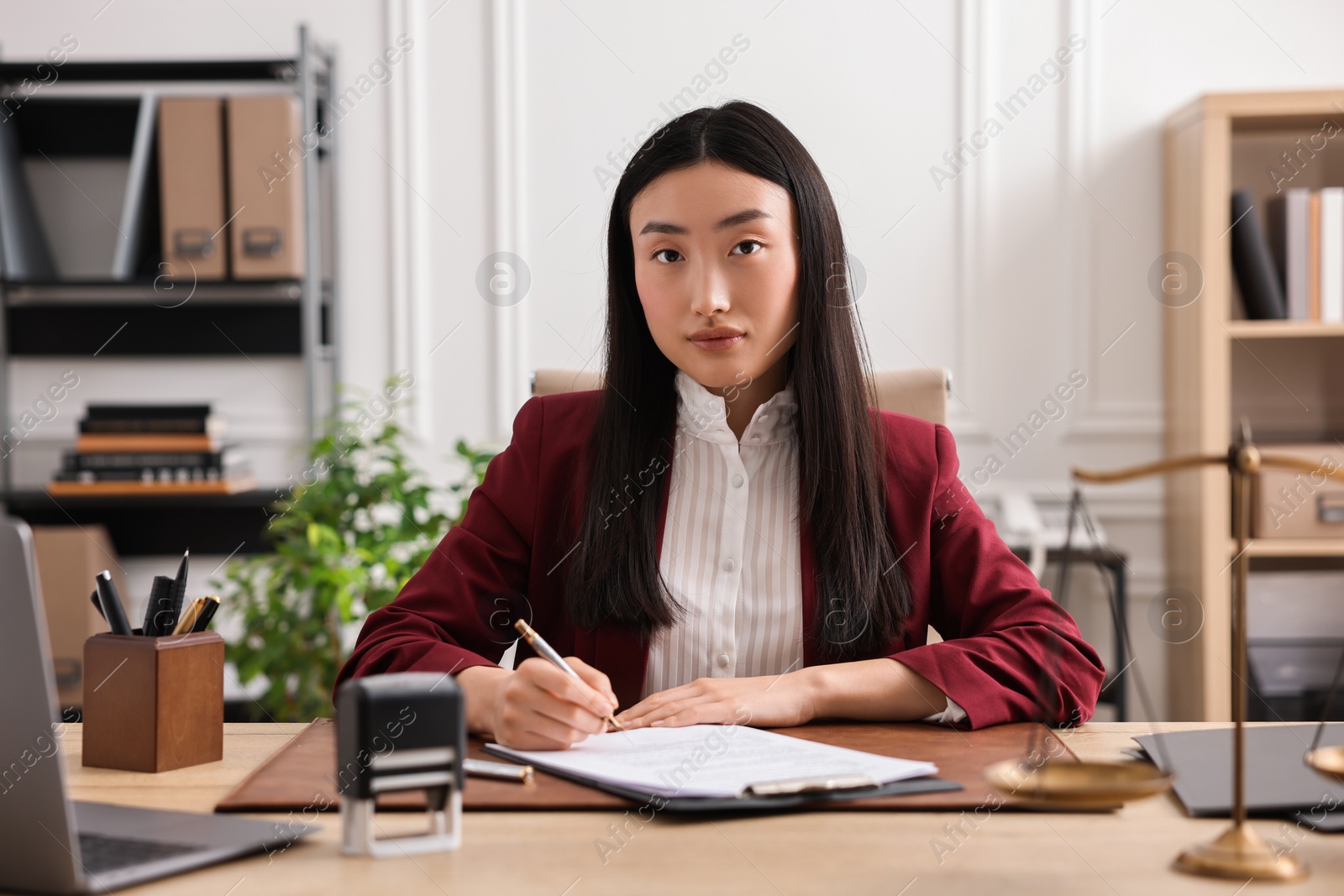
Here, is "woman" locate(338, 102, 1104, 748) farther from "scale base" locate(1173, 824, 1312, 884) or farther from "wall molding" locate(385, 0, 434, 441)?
"wall molding" locate(385, 0, 434, 441)

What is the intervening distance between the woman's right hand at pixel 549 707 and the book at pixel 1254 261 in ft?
7.13

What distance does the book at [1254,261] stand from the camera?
255 centimetres

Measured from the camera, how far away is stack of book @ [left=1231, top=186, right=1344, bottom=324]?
2.53 metres

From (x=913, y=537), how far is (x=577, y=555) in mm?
400

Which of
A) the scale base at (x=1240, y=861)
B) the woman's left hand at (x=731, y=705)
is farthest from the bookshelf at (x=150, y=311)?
the scale base at (x=1240, y=861)

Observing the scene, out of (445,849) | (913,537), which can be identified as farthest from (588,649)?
(445,849)

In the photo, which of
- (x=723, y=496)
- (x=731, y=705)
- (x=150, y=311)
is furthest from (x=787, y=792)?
(x=150, y=311)

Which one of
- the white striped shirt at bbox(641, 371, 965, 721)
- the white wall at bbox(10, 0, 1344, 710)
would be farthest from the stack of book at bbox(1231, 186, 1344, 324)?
the white striped shirt at bbox(641, 371, 965, 721)

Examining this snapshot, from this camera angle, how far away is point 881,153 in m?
2.87

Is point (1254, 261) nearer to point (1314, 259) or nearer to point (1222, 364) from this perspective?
point (1314, 259)

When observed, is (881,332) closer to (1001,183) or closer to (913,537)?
(1001,183)

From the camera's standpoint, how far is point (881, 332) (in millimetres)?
2902

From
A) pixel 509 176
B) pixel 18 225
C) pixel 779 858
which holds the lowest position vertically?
pixel 779 858

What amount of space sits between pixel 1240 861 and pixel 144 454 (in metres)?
2.60
